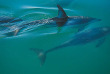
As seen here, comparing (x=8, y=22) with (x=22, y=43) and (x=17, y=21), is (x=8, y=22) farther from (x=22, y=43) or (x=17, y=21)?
(x=22, y=43)

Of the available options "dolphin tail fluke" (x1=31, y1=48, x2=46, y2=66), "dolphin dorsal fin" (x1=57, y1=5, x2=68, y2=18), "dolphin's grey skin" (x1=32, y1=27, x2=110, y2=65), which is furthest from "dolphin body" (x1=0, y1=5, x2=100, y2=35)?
"dolphin tail fluke" (x1=31, y1=48, x2=46, y2=66)

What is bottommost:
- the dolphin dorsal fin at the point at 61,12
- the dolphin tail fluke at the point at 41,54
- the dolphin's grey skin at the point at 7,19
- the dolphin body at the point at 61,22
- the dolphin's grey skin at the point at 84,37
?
the dolphin tail fluke at the point at 41,54

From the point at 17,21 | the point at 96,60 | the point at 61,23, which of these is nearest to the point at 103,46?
the point at 96,60

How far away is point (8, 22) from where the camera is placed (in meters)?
6.29

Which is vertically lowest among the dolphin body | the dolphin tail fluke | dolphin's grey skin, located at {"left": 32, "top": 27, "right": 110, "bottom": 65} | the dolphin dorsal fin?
the dolphin tail fluke

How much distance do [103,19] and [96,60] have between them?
2430 mm

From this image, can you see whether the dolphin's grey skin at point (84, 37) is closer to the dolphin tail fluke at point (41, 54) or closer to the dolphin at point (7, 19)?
Answer: the dolphin tail fluke at point (41, 54)

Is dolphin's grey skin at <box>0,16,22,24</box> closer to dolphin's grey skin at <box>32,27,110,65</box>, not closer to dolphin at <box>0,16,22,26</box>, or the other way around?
dolphin at <box>0,16,22,26</box>

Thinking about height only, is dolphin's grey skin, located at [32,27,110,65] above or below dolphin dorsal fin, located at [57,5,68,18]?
below

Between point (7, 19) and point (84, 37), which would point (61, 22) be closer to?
point (84, 37)

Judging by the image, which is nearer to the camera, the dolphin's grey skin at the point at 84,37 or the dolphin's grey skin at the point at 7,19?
the dolphin's grey skin at the point at 84,37

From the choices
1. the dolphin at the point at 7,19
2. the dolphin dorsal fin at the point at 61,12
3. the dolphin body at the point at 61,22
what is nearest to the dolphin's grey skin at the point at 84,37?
the dolphin body at the point at 61,22

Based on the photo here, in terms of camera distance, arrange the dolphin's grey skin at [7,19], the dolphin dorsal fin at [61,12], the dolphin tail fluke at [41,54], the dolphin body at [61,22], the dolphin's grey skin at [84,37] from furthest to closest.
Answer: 1. the dolphin's grey skin at [7,19]
2. the dolphin body at [61,22]
3. the dolphin dorsal fin at [61,12]
4. the dolphin's grey skin at [84,37]
5. the dolphin tail fluke at [41,54]

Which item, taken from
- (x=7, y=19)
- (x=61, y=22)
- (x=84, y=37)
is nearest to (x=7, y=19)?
(x=7, y=19)
